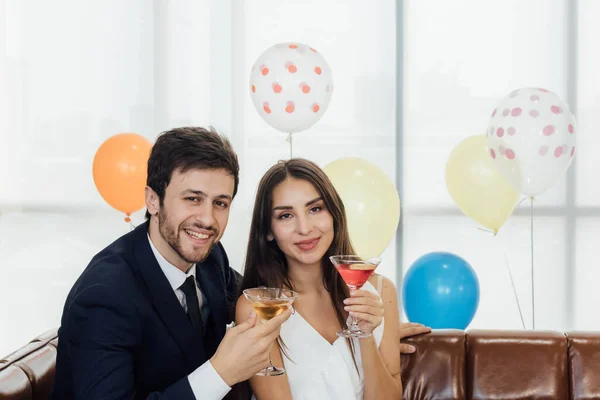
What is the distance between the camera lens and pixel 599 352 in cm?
248

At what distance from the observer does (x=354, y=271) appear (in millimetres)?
2066

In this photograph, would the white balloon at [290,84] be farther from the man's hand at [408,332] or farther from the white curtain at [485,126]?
the man's hand at [408,332]

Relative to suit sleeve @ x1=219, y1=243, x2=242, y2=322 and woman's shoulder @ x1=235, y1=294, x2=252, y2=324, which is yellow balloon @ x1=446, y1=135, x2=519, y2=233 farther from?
woman's shoulder @ x1=235, y1=294, x2=252, y2=324

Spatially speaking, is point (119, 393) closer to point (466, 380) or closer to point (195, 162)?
point (195, 162)

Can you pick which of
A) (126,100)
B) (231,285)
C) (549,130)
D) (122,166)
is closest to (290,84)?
Answer: (122,166)

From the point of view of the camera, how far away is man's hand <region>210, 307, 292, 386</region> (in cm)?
178

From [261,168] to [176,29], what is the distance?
46.6 inches

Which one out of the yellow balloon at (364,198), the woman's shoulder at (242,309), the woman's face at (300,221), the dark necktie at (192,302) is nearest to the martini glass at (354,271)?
the woman's face at (300,221)

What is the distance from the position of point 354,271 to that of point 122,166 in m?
2.05

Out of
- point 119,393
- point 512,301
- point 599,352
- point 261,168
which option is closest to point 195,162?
point 119,393

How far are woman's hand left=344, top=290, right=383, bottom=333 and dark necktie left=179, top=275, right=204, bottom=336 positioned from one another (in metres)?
0.46

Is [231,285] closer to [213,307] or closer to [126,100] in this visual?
[213,307]

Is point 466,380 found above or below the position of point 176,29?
below

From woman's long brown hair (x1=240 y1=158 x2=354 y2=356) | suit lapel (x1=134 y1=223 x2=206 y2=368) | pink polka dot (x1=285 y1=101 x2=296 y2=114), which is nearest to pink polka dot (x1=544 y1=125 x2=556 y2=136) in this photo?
pink polka dot (x1=285 y1=101 x2=296 y2=114)
